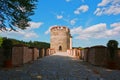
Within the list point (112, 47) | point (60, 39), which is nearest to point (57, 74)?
point (112, 47)

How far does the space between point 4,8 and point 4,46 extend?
2819mm

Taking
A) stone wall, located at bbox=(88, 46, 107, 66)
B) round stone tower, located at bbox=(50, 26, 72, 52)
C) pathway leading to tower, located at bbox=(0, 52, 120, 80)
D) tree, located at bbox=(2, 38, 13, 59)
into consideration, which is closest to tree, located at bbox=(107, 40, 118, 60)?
stone wall, located at bbox=(88, 46, 107, 66)

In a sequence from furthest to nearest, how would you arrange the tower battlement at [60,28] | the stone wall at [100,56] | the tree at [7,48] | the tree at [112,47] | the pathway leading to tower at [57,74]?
the tower battlement at [60,28]
the stone wall at [100,56]
the tree at [112,47]
the tree at [7,48]
the pathway leading to tower at [57,74]

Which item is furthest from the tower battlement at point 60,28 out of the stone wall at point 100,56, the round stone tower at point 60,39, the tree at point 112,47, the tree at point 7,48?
the tree at point 7,48

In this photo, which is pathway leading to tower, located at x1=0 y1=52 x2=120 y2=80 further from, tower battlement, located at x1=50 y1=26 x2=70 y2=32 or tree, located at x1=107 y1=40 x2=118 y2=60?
tower battlement, located at x1=50 y1=26 x2=70 y2=32

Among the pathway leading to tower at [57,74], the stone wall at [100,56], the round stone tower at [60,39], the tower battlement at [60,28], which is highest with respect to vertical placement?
the tower battlement at [60,28]

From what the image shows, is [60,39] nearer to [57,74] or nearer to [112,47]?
[112,47]

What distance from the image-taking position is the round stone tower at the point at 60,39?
79.3m

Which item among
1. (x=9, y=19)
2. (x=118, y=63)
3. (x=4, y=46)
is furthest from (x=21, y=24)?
(x=118, y=63)

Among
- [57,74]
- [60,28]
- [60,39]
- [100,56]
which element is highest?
[60,28]

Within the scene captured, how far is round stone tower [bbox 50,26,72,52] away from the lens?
7931cm

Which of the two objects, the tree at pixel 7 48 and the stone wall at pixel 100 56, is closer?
the tree at pixel 7 48

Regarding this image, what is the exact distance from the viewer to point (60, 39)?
79875 mm

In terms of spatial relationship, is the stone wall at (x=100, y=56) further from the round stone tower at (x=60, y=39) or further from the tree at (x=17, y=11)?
the round stone tower at (x=60, y=39)
